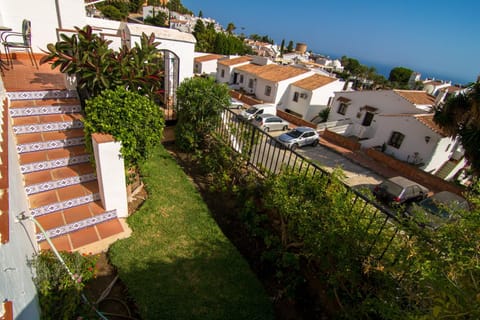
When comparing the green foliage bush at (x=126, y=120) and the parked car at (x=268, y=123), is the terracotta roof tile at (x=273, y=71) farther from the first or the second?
the green foliage bush at (x=126, y=120)

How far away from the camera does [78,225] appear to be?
13.4 ft

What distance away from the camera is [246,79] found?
31031 millimetres

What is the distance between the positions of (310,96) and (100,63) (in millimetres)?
23703

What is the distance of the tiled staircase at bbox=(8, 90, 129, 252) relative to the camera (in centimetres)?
398

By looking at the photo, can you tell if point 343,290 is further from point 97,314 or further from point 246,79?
point 246,79

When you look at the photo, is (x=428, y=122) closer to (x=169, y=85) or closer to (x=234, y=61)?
(x=169, y=85)

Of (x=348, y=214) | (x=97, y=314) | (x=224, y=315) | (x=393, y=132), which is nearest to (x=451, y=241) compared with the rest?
(x=348, y=214)

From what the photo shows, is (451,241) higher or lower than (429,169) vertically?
higher

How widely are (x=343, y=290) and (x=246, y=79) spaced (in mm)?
30466

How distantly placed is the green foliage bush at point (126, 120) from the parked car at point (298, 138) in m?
13.8

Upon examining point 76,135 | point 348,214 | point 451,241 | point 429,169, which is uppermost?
point 451,241

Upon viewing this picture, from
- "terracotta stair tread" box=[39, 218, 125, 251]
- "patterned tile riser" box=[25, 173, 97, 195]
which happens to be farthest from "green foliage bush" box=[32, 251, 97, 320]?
"patterned tile riser" box=[25, 173, 97, 195]

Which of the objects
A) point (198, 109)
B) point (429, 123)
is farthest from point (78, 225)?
point (429, 123)

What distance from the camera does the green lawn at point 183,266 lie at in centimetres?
342
